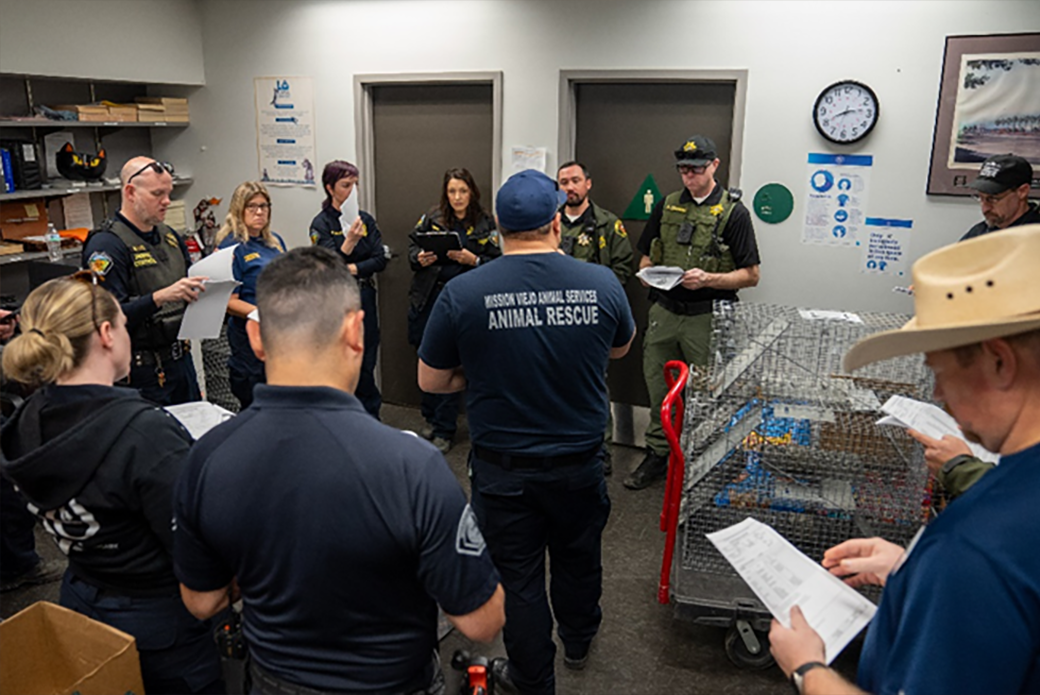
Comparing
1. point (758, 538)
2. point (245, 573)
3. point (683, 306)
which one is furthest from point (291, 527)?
point (683, 306)

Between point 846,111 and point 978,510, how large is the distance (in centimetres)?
339

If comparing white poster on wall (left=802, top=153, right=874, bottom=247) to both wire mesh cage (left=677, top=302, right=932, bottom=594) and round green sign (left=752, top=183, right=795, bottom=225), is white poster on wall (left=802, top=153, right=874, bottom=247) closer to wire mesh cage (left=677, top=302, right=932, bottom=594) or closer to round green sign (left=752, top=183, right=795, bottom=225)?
round green sign (left=752, top=183, right=795, bottom=225)

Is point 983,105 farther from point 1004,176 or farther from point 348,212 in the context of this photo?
point 348,212

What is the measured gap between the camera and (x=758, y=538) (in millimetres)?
1661

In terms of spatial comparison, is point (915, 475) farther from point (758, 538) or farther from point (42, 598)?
point (42, 598)

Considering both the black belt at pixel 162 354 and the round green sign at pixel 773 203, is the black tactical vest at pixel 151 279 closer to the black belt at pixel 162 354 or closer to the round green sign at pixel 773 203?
the black belt at pixel 162 354

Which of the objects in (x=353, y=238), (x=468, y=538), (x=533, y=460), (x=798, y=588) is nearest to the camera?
(x=468, y=538)

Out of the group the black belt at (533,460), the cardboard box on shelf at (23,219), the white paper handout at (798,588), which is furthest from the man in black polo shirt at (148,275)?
the white paper handout at (798,588)

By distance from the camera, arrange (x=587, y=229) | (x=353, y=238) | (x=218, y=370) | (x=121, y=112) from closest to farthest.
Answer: (x=587, y=229), (x=353, y=238), (x=218, y=370), (x=121, y=112)

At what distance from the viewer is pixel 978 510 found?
0.95 meters

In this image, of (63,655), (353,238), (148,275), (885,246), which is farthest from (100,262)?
(885,246)

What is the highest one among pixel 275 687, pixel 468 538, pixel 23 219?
pixel 23 219

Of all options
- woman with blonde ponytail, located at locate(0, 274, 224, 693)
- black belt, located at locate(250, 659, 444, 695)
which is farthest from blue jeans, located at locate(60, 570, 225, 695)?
black belt, located at locate(250, 659, 444, 695)

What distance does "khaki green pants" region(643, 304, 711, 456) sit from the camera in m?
3.97
